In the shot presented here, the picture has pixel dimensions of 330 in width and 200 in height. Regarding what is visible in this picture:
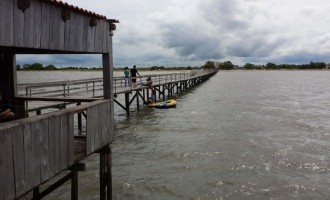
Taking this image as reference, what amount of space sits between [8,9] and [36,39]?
2.75ft

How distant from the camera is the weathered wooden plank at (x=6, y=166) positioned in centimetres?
555

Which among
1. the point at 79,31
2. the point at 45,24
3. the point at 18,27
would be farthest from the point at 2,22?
the point at 79,31

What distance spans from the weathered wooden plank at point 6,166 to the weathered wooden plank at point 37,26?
1696 millimetres

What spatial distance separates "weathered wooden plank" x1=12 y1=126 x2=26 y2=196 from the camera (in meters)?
5.84

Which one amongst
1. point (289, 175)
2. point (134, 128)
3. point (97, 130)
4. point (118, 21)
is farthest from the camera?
point (134, 128)

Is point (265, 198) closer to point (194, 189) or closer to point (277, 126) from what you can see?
point (194, 189)

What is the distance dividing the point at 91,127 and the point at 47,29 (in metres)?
2.46

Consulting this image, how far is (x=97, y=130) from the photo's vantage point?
8789 mm

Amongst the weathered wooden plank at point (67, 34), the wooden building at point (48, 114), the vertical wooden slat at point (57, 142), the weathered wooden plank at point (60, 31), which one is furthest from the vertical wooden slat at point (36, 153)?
the weathered wooden plank at point (67, 34)

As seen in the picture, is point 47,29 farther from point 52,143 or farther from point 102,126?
point 102,126

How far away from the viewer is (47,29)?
686 centimetres

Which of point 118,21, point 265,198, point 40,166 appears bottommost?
point 265,198

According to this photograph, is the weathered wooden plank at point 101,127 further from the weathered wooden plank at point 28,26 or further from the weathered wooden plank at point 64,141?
the weathered wooden plank at point 28,26

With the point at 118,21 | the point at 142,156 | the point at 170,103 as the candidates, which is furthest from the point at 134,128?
the point at 118,21
